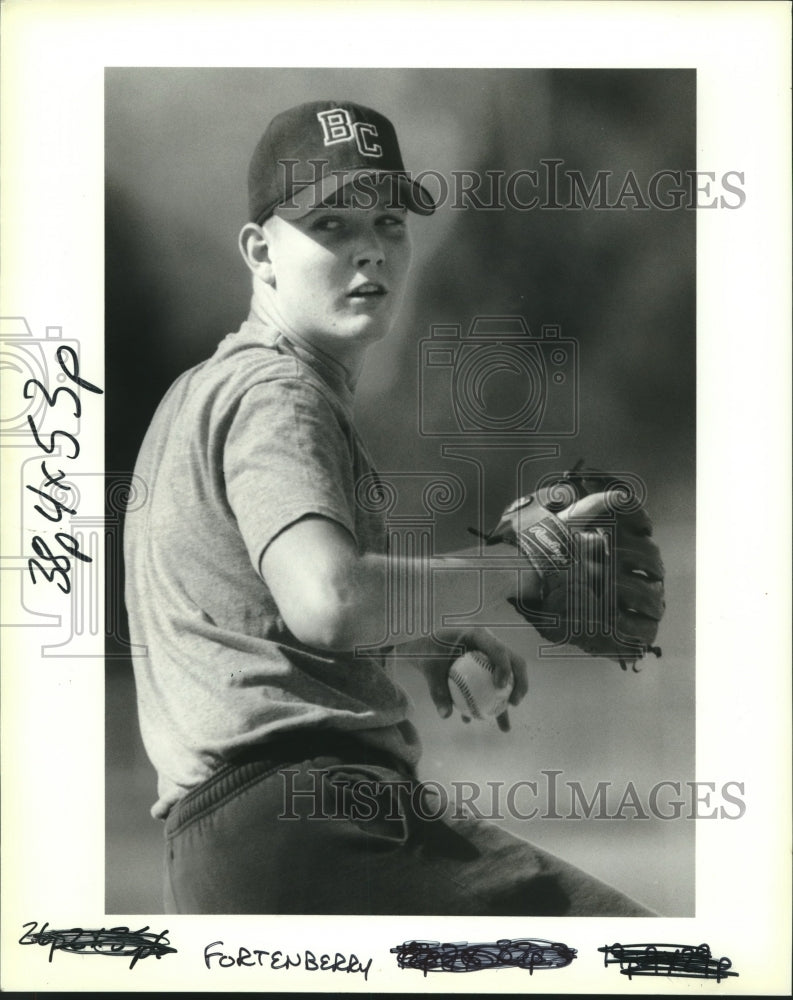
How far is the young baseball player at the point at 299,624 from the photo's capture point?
12.0 feet

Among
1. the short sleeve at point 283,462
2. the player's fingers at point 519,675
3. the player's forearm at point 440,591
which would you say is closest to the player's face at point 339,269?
the short sleeve at point 283,462

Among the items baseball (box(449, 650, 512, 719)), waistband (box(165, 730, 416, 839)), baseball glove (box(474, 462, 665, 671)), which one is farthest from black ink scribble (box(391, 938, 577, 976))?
baseball glove (box(474, 462, 665, 671))

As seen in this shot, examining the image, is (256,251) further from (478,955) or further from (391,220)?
(478,955)

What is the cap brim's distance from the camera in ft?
12.4

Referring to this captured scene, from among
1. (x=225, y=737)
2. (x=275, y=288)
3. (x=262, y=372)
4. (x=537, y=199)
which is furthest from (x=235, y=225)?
(x=225, y=737)

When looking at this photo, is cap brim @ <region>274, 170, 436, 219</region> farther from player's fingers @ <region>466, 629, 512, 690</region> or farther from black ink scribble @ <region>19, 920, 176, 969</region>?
black ink scribble @ <region>19, 920, 176, 969</region>

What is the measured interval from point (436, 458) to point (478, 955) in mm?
1585

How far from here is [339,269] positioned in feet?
12.4

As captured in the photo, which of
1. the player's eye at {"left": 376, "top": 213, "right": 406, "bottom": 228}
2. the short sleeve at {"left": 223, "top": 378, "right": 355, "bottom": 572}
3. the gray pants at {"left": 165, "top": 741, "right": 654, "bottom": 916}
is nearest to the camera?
the short sleeve at {"left": 223, "top": 378, "right": 355, "bottom": 572}

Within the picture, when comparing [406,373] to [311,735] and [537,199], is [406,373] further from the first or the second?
[311,735]

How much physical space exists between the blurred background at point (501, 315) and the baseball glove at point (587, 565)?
2.3 inches

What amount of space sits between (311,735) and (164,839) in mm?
607

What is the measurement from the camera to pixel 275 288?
3814 millimetres

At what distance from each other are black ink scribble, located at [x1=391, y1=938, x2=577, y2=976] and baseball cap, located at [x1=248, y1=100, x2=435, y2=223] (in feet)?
7.76
